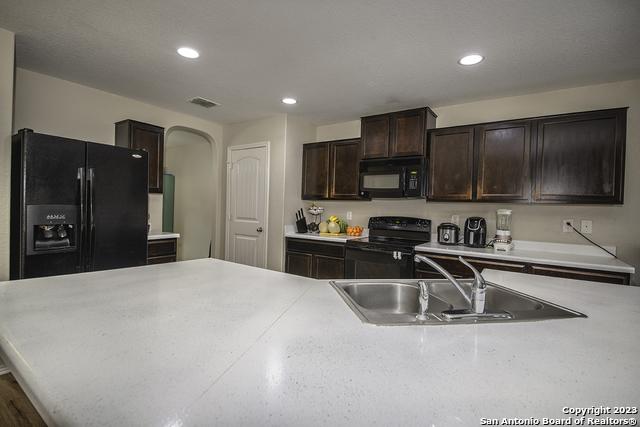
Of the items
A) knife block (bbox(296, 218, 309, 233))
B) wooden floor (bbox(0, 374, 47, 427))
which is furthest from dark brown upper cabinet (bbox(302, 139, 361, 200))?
wooden floor (bbox(0, 374, 47, 427))

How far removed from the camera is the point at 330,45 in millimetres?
2242

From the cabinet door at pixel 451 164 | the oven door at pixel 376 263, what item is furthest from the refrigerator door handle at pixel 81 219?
the cabinet door at pixel 451 164

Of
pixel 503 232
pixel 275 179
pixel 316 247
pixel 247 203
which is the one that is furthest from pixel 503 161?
pixel 247 203

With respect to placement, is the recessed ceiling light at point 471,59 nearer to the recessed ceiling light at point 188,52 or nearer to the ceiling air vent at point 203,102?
the recessed ceiling light at point 188,52

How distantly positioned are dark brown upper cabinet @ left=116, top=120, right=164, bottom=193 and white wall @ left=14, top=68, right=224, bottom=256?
0.19m

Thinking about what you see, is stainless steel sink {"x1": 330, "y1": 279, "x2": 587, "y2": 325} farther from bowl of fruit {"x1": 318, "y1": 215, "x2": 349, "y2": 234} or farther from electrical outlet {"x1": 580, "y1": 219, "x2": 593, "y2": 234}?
bowl of fruit {"x1": 318, "y1": 215, "x2": 349, "y2": 234}

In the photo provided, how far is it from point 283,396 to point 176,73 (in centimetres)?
298

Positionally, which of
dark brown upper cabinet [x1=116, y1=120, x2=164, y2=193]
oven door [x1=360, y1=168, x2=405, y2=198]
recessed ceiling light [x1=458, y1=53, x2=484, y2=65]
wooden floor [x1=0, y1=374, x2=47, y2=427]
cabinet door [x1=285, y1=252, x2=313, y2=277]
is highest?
recessed ceiling light [x1=458, y1=53, x2=484, y2=65]

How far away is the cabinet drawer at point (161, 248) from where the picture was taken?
321cm

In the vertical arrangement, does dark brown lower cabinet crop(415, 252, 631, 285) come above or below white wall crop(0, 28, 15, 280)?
below

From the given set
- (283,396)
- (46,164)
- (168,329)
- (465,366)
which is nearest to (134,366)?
(168,329)

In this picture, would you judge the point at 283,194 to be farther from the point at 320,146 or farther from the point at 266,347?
the point at 266,347

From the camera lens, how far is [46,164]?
89.5 inches

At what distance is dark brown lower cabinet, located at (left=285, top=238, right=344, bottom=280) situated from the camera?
3590mm
